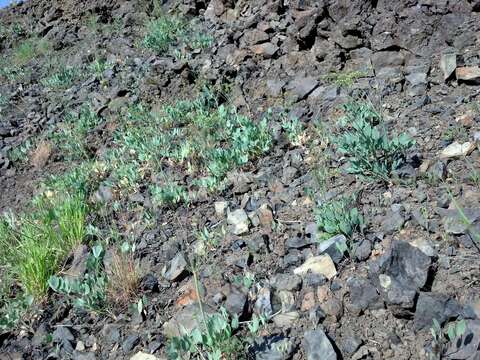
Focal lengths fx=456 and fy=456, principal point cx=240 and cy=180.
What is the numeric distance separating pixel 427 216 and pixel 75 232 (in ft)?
9.41

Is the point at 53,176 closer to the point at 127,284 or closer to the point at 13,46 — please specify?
the point at 127,284

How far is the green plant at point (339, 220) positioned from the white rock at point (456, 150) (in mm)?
816

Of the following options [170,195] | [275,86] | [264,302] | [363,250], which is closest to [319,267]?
[363,250]

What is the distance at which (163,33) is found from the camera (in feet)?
27.0

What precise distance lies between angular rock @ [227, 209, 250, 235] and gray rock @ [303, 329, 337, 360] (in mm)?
1173

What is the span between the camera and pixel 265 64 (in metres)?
6.07

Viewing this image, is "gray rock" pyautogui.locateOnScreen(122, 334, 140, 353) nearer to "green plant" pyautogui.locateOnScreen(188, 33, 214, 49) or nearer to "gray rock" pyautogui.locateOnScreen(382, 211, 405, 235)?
"gray rock" pyautogui.locateOnScreen(382, 211, 405, 235)

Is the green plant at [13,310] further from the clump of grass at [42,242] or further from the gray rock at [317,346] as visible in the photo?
the gray rock at [317,346]

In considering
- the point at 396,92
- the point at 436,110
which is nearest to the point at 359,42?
the point at 396,92

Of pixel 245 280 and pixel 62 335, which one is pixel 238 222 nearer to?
pixel 245 280

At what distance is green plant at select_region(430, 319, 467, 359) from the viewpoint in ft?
6.83

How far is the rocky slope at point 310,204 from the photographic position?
2.46 metres

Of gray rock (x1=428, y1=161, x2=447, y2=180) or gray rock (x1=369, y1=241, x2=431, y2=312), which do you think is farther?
gray rock (x1=428, y1=161, x2=447, y2=180)

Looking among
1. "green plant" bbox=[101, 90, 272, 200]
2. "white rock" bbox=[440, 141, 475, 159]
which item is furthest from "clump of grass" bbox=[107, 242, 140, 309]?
"white rock" bbox=[440, 141, 475, 159]
